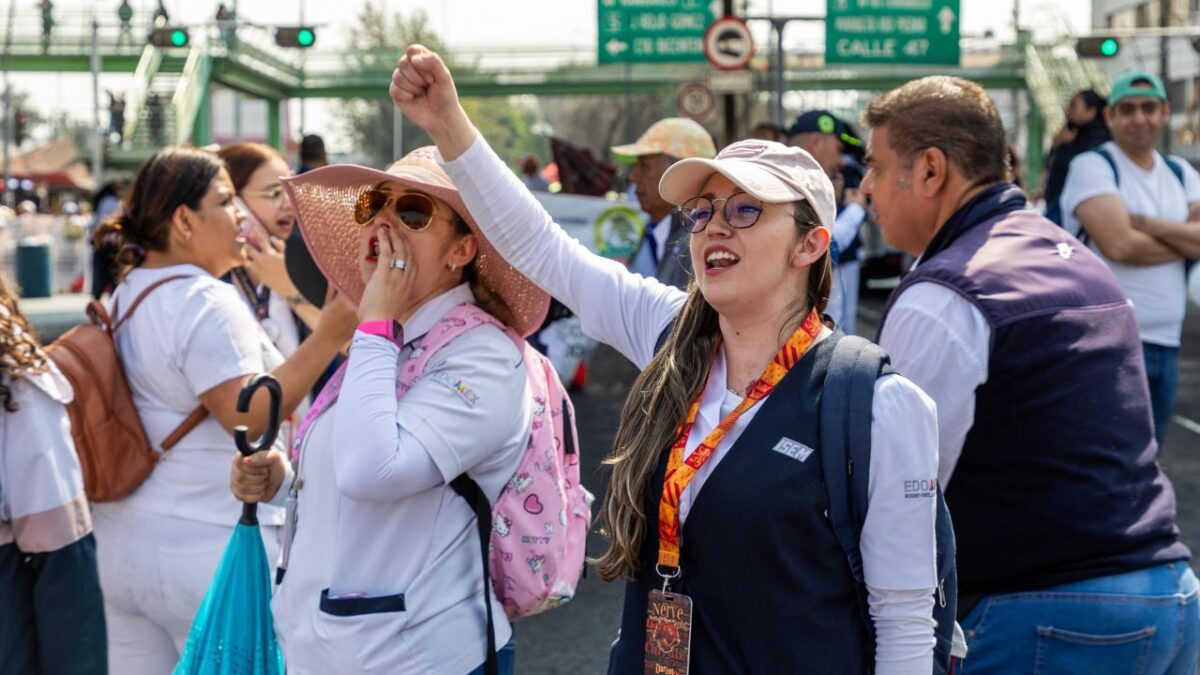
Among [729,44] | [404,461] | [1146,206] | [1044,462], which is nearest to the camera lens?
[404,461]

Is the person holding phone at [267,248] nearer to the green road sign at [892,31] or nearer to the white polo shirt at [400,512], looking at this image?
the white polo shirt at [400,512]

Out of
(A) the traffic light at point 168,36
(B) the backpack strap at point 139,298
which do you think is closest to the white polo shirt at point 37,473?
(B) the backpack strap at point 139,298

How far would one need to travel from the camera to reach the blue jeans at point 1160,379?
5.56 m

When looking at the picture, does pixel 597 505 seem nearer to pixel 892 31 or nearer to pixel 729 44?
pixel 729 44

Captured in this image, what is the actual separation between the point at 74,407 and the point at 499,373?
4.45 feet

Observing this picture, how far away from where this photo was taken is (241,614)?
3113mm

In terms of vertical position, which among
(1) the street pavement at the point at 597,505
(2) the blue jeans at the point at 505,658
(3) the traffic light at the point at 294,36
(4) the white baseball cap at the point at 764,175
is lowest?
(1) the street pavement at the point at 597,505

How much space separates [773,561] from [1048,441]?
0.84 metres

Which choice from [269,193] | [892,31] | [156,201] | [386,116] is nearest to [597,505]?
[269,193]

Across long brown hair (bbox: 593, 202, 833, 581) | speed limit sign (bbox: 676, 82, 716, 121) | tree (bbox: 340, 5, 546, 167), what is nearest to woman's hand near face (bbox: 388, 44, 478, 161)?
long brown hair (bbox: 593, 202, 833, 581)

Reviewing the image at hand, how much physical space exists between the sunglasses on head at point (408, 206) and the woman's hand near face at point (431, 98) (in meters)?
0.25

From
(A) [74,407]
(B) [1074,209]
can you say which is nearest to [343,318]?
(A) [74,407]

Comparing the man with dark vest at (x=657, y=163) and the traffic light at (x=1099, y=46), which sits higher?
the traffic light at (x=1099, y=46)

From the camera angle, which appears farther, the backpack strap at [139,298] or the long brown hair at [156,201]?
the long brown hair at [156,201]
